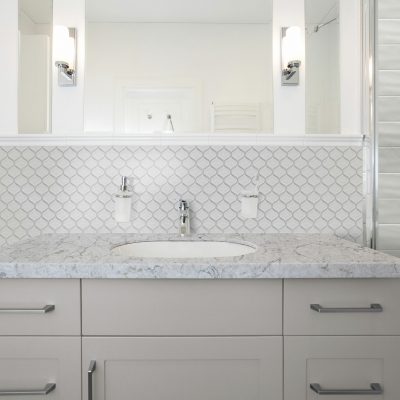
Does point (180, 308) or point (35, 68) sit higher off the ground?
point (35, 68)

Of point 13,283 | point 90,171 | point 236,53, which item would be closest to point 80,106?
point 90,171

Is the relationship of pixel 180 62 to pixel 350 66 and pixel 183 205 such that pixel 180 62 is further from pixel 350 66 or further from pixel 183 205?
pixel 350 66

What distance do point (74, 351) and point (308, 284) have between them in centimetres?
66

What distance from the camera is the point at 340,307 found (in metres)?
0.95

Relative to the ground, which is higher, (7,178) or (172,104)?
(172,104)

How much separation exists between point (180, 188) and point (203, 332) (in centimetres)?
74

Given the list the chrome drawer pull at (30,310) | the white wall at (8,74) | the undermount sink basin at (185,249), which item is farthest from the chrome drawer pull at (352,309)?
the white wall at (8,74)

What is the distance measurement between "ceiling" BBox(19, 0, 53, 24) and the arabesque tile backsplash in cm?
58

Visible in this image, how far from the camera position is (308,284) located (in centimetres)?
95

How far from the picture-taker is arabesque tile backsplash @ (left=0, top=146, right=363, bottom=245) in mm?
1535

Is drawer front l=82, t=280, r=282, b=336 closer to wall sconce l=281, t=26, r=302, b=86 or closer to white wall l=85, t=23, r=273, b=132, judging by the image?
white wall l=85, t=23, r=273, b=132

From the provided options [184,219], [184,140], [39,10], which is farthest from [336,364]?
[39,10]

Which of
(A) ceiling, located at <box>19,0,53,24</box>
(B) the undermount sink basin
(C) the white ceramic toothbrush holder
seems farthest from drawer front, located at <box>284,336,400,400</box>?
(A) ceiling, located at <box>19,0,53,24</box>

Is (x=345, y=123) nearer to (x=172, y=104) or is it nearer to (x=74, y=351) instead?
(x=172, y=104)
